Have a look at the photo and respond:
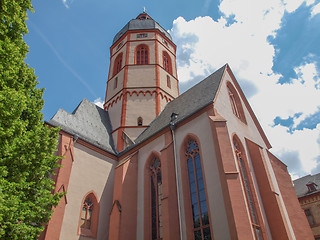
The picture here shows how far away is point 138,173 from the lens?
13.9 metres

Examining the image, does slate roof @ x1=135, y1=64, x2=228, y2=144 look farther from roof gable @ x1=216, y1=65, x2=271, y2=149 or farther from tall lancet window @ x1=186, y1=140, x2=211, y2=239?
tall lancet window @ x1=186, y1=140, x2=211, y2=239

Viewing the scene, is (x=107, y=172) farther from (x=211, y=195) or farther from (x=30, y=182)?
(x=30, y=182)

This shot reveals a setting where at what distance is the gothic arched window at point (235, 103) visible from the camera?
14.7 m

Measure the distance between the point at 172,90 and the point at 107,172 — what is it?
9866 millimetres

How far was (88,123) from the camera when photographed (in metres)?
17.1

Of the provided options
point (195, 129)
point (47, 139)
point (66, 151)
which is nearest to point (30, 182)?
point (47, 139)

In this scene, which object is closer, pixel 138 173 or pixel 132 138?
pixel 138 173

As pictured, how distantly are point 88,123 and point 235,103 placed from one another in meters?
9.80

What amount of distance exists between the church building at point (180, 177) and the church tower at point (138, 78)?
187mm

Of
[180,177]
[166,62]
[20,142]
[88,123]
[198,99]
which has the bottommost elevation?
[20,142]

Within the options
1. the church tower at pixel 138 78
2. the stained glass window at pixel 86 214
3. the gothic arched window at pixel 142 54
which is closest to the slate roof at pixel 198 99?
the church tower at pixel 138 78

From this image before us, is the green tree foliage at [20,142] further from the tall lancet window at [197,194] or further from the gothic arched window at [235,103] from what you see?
the gothic arched window at [235,103]

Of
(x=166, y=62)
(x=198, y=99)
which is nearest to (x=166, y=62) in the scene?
(x=166, y=62)

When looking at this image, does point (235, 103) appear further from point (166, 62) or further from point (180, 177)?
point (166, 62)
